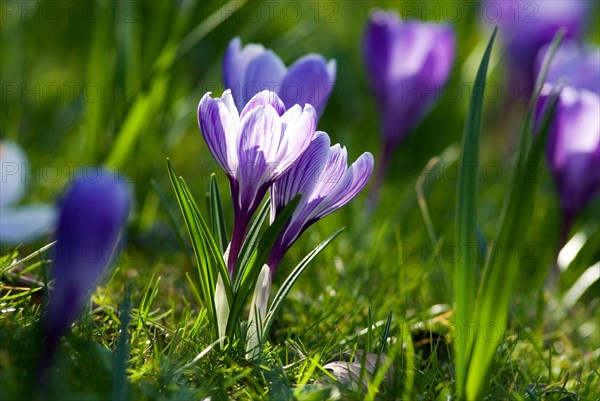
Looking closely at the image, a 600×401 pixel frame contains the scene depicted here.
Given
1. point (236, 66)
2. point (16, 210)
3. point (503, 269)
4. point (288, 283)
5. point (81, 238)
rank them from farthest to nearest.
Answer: point (16, 210) → point (236, 66) → point (288, 283) → point (503, 269) → point (81, 238)


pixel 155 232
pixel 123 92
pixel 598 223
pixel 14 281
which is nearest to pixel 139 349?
pixel 14 281

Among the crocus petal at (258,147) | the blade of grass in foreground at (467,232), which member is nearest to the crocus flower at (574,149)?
the blade of grass in foreground at (467,232)

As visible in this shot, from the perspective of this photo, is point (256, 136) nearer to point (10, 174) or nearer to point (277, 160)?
point (277, 160)

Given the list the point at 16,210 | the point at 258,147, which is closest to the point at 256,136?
the point at 258,147

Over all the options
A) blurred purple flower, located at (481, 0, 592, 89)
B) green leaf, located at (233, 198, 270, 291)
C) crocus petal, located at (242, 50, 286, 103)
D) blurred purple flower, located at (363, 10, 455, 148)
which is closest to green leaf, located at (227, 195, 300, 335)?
green leaf, located at (233, 198, 270, 291)

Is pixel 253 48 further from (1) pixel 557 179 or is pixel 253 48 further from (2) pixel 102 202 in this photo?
(1) pixel 557 179

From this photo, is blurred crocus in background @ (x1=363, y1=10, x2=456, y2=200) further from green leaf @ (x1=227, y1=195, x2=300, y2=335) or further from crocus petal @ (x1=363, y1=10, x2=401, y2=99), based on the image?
green leaf @ (x1=227, y1=195, x2=300, y2=335)

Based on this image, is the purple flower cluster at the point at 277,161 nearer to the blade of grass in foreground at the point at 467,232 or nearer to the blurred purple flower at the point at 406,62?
the blade of grass in foreground at the point at 467,232
